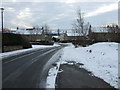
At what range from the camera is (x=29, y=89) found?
751 centimetres

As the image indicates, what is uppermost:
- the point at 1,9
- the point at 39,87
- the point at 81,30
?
the point at 1,9

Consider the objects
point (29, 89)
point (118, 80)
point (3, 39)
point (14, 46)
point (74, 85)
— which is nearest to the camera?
point (29, 89)

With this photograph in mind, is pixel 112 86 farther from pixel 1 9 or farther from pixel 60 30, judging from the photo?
pixel 60 30

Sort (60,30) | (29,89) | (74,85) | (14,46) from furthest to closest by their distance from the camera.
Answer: (60,30) < (14,46) < (74,85) < (29,89)

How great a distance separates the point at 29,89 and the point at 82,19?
132 feet

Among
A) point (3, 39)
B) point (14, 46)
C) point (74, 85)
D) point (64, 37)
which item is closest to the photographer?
point (74, 85)

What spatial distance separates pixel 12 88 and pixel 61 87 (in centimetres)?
191

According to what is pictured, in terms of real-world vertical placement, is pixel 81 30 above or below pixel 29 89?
above

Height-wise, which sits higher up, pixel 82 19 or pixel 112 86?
pixel 82 19

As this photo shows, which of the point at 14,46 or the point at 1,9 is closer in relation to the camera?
the point at 1,9

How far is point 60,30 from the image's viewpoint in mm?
191125

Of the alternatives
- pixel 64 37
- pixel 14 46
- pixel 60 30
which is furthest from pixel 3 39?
pixel 60 30

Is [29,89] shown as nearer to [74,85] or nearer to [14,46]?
[74,85]

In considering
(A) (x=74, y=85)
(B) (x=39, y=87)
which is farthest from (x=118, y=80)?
(B) (x=39, y=87)
